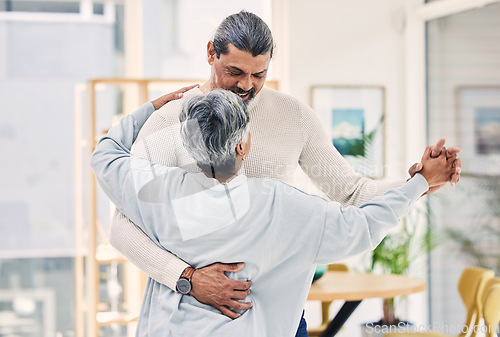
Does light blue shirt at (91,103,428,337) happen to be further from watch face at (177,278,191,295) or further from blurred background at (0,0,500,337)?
blurred background at (0,0,500,337)

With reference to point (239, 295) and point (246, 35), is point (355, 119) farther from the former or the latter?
point (239, 295)

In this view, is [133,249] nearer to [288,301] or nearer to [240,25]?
[288,301]

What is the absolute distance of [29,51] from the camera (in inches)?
162

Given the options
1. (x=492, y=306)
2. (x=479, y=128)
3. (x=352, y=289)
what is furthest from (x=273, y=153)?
(x=479, y=128)

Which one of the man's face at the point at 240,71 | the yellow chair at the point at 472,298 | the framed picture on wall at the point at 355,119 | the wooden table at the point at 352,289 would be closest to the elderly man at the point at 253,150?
the man's face at the point at 240,71

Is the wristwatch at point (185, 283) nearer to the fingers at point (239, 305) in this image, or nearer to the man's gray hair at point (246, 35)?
the fingers at point (239, 305)

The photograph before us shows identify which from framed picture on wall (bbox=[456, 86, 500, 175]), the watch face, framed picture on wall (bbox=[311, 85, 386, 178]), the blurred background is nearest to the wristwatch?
the watch face

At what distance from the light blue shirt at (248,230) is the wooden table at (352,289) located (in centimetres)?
145

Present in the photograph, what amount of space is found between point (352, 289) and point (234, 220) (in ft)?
5.80

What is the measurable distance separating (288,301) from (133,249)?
38 centimetres

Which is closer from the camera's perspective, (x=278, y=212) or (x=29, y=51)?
(x=278, y=212)

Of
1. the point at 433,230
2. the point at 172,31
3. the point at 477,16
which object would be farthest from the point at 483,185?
the point at 172,31

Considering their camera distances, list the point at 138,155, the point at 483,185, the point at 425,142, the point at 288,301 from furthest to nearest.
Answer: the point at 425,142 < the point at 483,185 < the point at 138,155 < the point at 288,301

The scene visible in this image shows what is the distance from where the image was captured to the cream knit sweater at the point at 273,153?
4.76 ft
